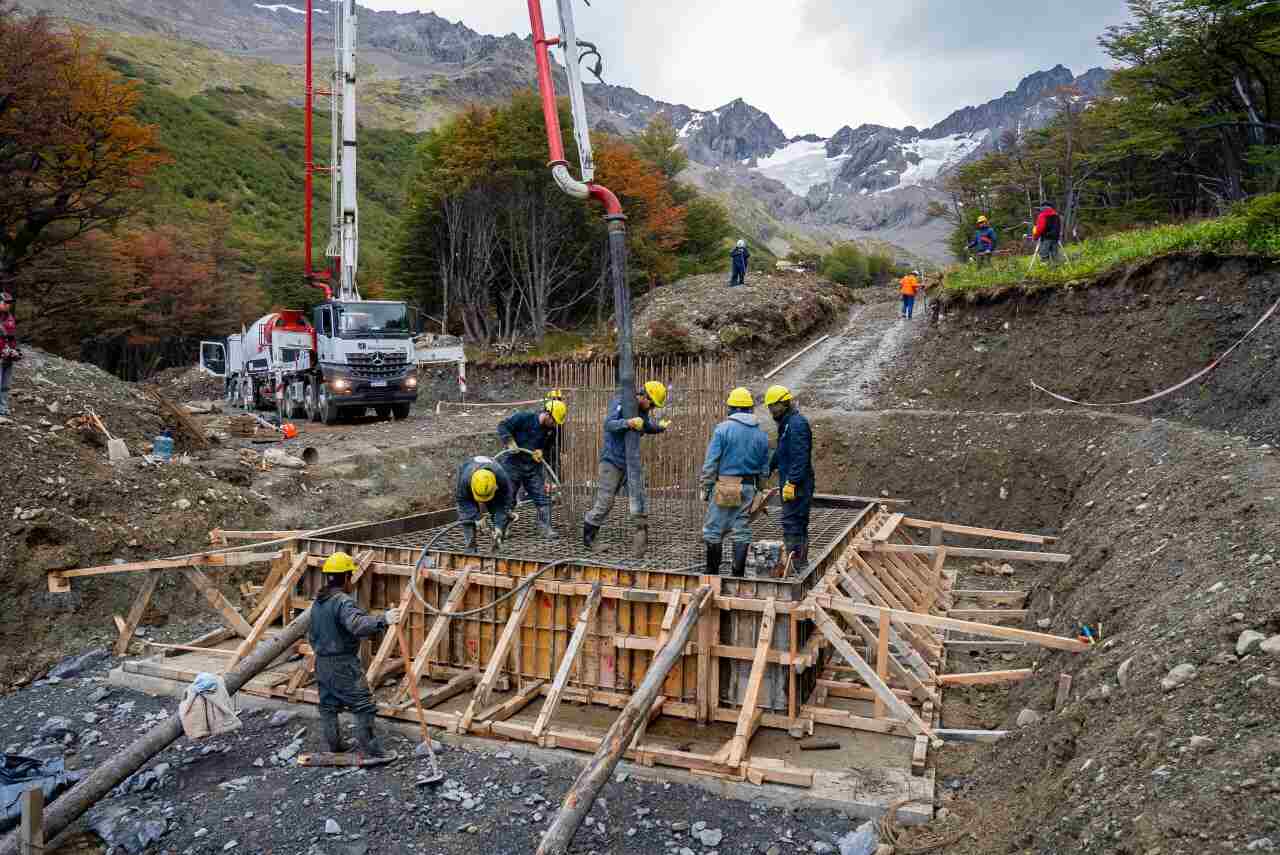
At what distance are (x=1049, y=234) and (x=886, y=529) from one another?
30.6 ft

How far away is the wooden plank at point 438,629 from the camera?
5975mm

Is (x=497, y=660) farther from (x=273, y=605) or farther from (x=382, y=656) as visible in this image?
(x=273, y=605)

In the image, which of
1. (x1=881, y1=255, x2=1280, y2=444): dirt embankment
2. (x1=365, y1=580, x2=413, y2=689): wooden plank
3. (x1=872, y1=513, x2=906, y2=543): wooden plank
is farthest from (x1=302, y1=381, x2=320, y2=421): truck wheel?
(x1=872, y1=513, x2=906, y2=543): wooden plank

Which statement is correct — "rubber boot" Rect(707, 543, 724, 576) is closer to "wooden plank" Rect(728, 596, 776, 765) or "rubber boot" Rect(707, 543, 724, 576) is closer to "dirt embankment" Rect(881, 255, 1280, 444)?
"wooden plank" Rect(728, 596, 776, 765)

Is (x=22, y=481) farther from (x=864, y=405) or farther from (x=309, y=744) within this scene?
(x=864, y=405)

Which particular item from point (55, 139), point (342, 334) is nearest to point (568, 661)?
point (342, 334)

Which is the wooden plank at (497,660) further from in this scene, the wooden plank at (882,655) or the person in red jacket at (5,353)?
the person in red jacket at (5,353)

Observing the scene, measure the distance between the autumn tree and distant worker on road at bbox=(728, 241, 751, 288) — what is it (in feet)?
Result: 46.6

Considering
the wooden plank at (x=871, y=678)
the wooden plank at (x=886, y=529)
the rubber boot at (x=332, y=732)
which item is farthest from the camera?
the wooden plank at (x=886, y=529)

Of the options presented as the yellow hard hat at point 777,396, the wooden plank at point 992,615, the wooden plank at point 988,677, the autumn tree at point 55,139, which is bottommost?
the wooden plank at point 992,615

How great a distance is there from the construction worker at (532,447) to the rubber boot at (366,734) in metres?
3.04

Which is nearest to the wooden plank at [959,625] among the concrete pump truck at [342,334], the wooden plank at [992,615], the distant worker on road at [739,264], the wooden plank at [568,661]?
the wooden plank at [568,661]

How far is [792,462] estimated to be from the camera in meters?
6.41

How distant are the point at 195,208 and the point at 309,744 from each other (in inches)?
1575
